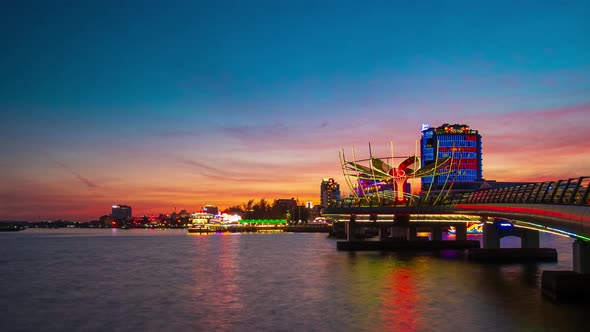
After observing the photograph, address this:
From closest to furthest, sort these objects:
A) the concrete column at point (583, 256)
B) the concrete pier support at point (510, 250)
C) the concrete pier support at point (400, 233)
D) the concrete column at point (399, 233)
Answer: the concrete column at point (583, 256), the concrete pier support at point (510, 250), the concrete pier support at point (400, 233), the concrete column at point (399, 233)

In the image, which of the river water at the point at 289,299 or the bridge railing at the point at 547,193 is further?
the river water at the point at 289,299

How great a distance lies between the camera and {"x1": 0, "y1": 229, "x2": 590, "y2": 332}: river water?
1452 inches

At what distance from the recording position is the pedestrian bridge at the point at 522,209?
2998cm

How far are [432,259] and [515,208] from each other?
4169 cm

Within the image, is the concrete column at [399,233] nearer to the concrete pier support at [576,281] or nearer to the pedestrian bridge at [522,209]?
the pedestrian bridge at [522,209]

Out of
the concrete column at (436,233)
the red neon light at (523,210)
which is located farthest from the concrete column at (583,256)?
the concrete column at (436,233)

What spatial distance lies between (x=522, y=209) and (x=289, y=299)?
1861 centimetres

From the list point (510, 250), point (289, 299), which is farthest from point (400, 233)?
point (289, 299)

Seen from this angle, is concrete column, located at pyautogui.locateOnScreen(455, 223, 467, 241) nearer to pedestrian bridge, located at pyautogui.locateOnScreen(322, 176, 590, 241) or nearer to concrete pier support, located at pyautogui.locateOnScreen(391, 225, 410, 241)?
pedestrian bridge, located at pyautogui.locateOnScreen(322, 176, 590, 241)

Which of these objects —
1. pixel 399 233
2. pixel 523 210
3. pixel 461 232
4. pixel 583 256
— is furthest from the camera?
pixel 399 233

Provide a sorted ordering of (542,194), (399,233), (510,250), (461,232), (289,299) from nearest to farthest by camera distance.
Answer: (542,194) < (289,299) < (510,250) < (461,232) < (399,233)

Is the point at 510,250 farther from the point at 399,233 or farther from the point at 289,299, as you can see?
the point at 289,299

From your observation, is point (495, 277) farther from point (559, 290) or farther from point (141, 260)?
point (141, 260)

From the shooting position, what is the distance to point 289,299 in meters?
48.0
